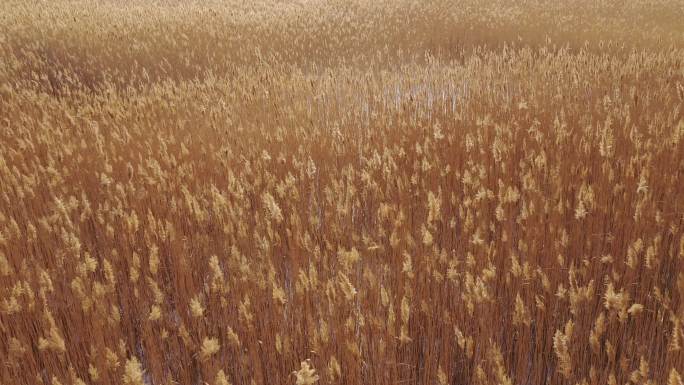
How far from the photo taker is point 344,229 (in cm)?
272

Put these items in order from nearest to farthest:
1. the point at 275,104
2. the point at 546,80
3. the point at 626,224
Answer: the point at 626,224 < the point at 275,104 < the point at 546,80

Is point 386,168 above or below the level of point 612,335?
above

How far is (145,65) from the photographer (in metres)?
7.49

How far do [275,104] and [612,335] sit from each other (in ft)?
12.5

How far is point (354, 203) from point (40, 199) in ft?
6.43

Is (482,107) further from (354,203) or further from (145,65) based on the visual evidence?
(145,65)

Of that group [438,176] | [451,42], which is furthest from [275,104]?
[451,42]

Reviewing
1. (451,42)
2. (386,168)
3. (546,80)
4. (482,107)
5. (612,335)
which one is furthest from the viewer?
(451,42)

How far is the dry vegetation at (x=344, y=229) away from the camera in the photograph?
1749 mm

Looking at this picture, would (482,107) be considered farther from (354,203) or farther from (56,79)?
(56,79)

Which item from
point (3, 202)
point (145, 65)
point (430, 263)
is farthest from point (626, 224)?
point (145, 65)

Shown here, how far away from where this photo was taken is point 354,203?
301 centimetres

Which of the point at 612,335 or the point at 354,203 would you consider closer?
the point at 612,335

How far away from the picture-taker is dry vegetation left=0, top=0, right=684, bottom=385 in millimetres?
1749
